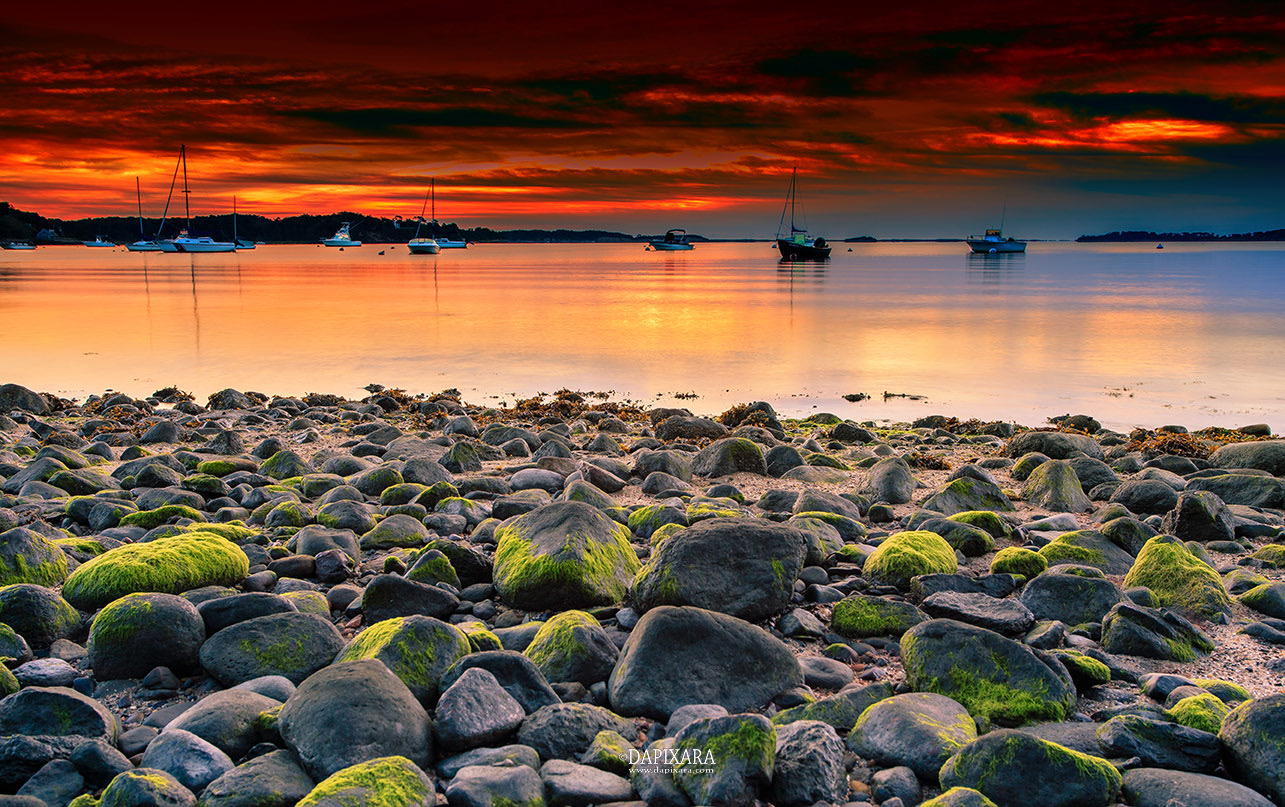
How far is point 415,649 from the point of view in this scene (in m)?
3.55

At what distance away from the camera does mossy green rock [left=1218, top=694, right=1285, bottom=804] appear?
2916 mm

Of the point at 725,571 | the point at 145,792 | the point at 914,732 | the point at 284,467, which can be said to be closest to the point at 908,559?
the point at 725,571

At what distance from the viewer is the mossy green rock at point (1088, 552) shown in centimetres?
516

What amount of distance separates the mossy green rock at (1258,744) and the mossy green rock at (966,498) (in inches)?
129

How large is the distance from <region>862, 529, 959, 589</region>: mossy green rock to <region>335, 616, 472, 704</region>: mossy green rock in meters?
2.47

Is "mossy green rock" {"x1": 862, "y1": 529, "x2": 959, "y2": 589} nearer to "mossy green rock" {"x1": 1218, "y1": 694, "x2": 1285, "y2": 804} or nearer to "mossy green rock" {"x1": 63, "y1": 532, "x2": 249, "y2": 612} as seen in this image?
"mossy green rock" {"x1": 1218, "y1": 694, "x2": 1285, "y2": 804}

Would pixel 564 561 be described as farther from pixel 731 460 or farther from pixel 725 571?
pixel 731 460

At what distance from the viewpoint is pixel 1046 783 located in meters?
2.84

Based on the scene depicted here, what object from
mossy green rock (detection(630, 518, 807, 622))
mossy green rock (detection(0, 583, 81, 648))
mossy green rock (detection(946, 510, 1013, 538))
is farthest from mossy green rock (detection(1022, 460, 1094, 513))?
mossy green rock (detection(0, 583, 81, 648))

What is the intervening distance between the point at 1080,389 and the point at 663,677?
47.1ft

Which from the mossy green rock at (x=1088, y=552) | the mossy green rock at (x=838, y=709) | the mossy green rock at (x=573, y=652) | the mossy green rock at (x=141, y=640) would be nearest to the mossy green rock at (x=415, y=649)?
the mossy green rock at (x=573, y=652)

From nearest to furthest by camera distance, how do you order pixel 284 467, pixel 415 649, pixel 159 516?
pixel 415 649
pixel 159 516
pixel 284 467

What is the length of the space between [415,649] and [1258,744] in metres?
3.28

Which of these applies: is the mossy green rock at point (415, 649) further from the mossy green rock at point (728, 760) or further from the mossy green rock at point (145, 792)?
the mossy green rock at point (728, 760)
